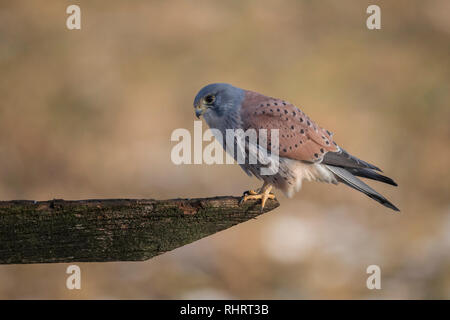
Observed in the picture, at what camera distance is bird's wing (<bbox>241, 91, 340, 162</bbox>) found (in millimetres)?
2932

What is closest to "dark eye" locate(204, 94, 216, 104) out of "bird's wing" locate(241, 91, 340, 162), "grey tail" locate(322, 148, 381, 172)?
"bird's wing" locate(241, 91, 340, 162)

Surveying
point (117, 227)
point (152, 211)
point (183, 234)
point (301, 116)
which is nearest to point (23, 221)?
point (117, 227)

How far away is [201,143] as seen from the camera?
2895mm

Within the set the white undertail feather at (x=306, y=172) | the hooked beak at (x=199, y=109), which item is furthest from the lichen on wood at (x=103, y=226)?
the white undertail feather at (x=306, y=172)

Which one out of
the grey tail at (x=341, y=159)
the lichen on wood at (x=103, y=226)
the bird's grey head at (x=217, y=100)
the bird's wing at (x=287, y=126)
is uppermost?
the bird's grey head at (x=217, y=100)

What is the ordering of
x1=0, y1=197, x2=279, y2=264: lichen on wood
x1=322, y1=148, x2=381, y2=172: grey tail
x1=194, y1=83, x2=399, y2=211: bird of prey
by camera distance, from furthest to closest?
x1=322, y1=148, x2=381, y2=172: grey tail
x1=194, y1=83, x2=399, y2=211: bird of prey
x1=0, y1=197, x2=279, y2=264: lichen on wood

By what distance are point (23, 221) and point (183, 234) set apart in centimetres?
58

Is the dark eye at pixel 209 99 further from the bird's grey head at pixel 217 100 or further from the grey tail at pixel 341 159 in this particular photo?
the grey tail at pixel 341 159

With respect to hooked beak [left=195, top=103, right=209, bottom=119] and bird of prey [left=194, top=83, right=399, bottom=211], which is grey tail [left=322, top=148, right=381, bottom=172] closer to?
bird of prey [left=194, top=83, right=399, bottom=211]

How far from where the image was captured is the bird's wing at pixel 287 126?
2932 millimetres

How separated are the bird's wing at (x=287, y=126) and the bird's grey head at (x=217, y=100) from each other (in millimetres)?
105

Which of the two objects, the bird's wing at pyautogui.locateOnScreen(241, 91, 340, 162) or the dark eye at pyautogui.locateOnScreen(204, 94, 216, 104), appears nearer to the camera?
the dark eye at pyautogui.locateOnScreen(204, 94, 216, 104)

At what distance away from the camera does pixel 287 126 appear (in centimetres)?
301

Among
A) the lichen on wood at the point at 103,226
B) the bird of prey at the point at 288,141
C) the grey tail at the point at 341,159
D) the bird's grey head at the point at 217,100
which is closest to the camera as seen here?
the lichen on wood at the point at 103,226
